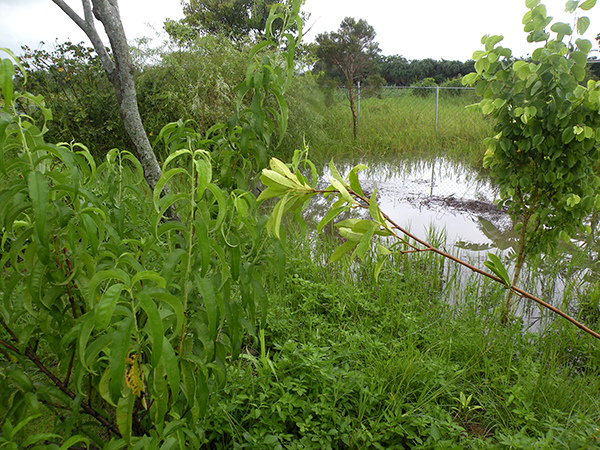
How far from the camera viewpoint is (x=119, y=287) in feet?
2.07

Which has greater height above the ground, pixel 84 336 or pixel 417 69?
pixel 417 69

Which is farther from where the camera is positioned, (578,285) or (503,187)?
(578,285)

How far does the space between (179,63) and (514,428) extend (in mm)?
6016

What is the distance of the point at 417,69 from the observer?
2045cm

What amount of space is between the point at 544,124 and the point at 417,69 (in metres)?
20.5

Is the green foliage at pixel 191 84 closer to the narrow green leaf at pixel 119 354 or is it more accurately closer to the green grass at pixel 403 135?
the green grass at pixel 403 135

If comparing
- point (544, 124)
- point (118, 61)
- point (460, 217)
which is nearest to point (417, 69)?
point (460, 217)

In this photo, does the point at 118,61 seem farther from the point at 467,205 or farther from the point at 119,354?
the point at 467,205

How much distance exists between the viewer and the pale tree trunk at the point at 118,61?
238 cm

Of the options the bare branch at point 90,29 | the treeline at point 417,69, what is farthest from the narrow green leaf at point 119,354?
the treeline at point 417,69

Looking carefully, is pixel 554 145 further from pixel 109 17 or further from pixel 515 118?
pixel 109 17

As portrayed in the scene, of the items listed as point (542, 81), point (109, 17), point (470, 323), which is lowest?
point (470, 323)

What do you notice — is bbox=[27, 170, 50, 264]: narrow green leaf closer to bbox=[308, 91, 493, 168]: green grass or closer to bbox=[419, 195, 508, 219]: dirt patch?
bbox=[419, 195, 508, 219]: dirt patch

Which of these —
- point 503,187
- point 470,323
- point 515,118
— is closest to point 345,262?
point 470,323
